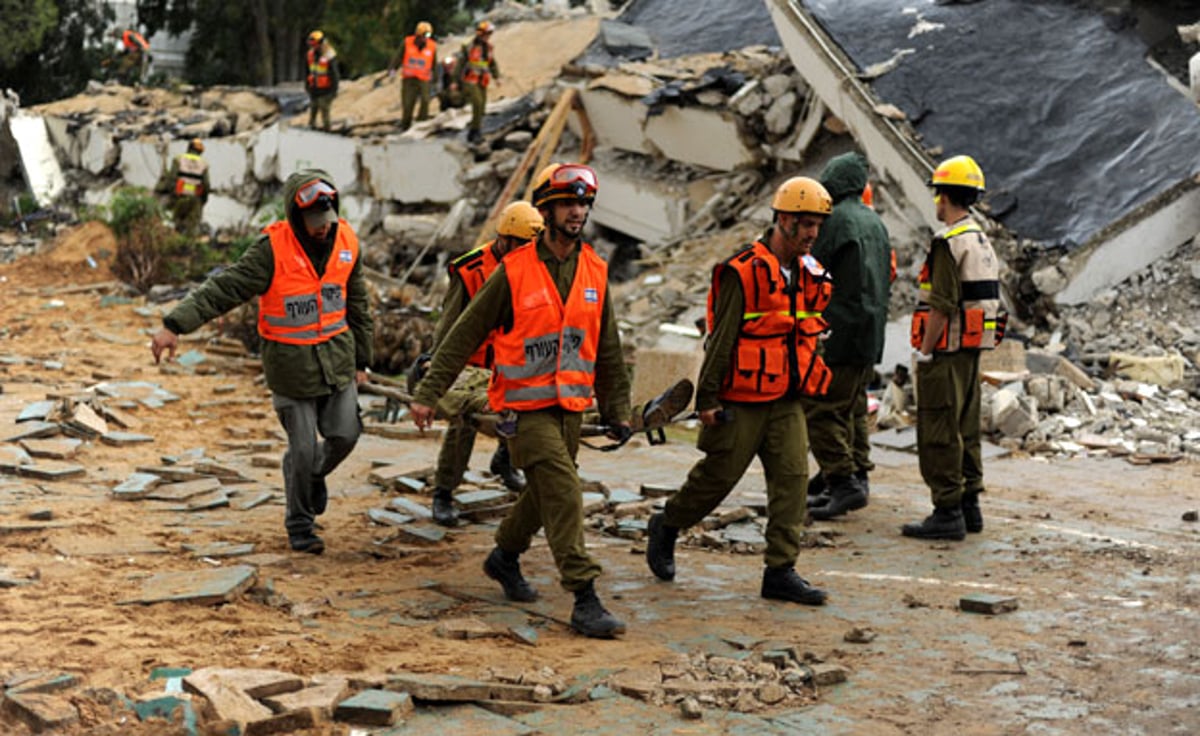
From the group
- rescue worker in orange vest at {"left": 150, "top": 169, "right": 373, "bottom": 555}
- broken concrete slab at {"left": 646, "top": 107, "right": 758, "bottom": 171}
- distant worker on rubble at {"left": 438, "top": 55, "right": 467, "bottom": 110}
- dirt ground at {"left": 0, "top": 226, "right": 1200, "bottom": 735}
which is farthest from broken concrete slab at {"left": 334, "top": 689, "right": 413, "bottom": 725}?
distant worker on rubble at {"left": 438, "top": 55, "right": 467, "bottom": 110}

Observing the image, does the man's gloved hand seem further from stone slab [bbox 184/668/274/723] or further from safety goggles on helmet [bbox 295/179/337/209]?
stone slab [bbox 184/668/274/723]

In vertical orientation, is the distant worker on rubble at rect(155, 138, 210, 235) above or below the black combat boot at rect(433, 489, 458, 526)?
above

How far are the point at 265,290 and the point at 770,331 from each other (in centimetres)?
256

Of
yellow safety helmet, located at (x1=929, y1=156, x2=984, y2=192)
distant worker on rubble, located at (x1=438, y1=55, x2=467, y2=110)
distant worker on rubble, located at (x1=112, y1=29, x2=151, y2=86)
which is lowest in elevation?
yellow safety helmet, located at (x1=929, y1=156, x2=984, y2=192)

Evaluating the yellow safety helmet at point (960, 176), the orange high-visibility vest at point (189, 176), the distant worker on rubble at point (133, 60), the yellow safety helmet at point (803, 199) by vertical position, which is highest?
the distant worker on rubble at point (133, 60)

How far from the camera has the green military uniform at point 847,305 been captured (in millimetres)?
8547

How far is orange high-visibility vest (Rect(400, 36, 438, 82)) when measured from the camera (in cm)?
2202

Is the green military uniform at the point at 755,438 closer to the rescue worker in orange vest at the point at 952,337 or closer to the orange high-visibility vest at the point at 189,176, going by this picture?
the rescue worker in orange vest at the point at 952,337

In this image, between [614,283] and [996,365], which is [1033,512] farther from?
[614,283]

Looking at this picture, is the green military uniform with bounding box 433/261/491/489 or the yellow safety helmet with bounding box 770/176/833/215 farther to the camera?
the green military uniform with bounding box 433/261/491/489

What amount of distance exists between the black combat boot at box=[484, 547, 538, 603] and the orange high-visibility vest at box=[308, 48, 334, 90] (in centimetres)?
1730

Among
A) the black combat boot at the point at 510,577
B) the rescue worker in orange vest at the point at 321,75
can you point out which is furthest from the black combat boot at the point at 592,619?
the rescue worker in orange vest at the point at 321,75

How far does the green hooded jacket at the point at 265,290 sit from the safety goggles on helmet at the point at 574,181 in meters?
1.76

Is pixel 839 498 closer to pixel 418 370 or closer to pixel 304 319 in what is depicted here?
pixel 418 370
